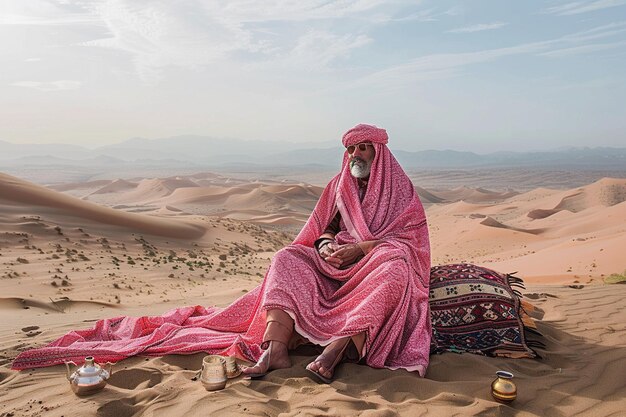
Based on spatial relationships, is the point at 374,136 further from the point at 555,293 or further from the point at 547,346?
Result: the point at 555,293

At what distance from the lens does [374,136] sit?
4.89 meters

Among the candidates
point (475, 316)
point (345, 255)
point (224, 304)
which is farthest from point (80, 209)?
point (475, 316)

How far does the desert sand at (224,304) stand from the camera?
3355 millimetres

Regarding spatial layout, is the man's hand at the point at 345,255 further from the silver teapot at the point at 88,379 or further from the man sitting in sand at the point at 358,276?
the silver teapot at the point at 88,379

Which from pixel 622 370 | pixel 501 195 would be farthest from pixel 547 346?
pixel 501 195

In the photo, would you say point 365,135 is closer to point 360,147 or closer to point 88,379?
point 360,147

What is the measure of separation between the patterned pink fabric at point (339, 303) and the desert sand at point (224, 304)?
0.21m

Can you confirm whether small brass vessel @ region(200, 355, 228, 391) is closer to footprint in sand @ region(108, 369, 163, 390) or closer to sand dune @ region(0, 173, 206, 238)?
footprint in sand @ region(108, 369, 163, 390)

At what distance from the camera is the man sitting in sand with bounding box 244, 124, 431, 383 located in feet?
12.9

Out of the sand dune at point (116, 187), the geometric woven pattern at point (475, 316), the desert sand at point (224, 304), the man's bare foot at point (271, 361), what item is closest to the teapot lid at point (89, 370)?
the desert sand at point (224, 304)

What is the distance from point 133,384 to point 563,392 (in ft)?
10.0

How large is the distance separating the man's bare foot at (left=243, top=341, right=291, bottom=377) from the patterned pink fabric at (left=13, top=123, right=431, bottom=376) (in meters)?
0.23

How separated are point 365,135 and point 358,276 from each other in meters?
1.39

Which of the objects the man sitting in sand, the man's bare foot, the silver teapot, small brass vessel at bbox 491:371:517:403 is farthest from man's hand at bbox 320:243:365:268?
the silver teapot
